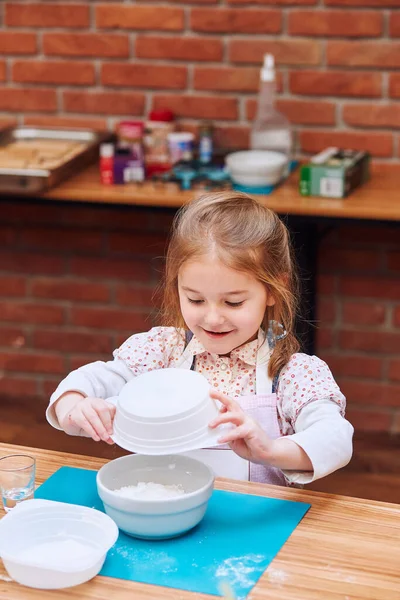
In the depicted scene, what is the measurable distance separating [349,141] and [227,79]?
16.3 inches

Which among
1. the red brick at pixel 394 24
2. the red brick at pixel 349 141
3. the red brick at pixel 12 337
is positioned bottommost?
the red brick at pixel 12 337

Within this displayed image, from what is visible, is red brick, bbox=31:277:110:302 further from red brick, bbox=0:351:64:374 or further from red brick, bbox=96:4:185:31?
red brick, bbox=96:4:185:31

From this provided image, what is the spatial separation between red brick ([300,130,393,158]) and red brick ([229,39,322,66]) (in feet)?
0.70

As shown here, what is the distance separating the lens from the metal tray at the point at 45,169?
273cm

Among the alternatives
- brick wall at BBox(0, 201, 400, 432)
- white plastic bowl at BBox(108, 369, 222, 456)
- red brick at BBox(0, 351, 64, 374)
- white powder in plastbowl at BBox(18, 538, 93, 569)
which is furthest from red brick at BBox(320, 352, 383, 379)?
white powder in plastbowl at BBox(18, 538, 93, 569)

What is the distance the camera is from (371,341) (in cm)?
316

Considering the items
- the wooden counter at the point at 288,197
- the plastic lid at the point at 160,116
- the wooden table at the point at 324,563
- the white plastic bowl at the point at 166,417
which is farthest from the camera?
the plastic lid at the point at 160,116

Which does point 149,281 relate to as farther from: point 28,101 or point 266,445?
point 266,445

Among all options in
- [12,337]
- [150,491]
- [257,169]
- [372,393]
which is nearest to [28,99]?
[12,337]

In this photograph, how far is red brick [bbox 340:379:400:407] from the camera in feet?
10.5

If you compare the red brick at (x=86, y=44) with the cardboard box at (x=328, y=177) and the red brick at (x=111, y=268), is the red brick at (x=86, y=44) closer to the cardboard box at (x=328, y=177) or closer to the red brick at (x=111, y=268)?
the red brick at (x=111, y=268)

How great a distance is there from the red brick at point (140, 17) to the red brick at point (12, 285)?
0.88 meters

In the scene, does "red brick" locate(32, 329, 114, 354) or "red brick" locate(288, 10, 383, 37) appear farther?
"red brick" locate(32, 329, 114, 354)

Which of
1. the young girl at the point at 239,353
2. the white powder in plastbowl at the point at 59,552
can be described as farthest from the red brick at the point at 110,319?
the white powder in plastbowl at the point at 59,552
